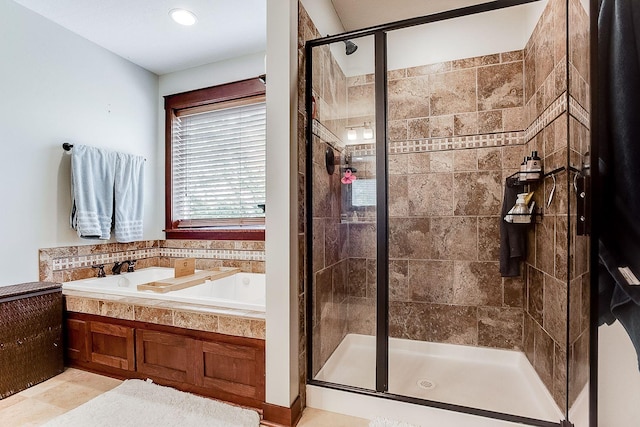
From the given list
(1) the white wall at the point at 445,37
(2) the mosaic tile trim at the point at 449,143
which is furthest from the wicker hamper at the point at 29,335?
(1) the white wall at the point at 445,37

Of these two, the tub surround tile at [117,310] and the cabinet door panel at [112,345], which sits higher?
the tub surround tile at [117,310]

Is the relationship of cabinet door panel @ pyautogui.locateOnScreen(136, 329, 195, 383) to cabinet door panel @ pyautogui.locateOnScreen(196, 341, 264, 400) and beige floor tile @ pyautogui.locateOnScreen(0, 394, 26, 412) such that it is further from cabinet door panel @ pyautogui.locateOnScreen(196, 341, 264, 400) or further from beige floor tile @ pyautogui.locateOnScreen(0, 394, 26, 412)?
beige floor tile @ pyautogui.locateOnScreen(0, 394, 26, 412)

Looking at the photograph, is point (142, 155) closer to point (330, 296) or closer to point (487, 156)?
point (330, 296)

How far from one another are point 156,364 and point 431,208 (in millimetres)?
2205

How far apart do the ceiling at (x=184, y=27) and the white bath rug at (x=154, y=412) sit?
101 inches

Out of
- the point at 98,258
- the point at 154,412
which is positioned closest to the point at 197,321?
the point at 154,412

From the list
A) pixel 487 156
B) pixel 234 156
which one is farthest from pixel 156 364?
pixel 487 156

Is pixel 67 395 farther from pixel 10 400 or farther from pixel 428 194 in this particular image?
pixel 428 194

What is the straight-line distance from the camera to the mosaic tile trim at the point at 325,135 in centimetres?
190

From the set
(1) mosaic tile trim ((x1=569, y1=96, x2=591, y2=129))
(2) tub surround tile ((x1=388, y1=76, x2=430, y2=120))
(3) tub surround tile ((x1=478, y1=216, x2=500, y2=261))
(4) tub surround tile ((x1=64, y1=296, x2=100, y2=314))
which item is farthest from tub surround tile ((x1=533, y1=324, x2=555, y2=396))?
(4) tub surround tile ((x1=64, y1=296, x2=100, y2=314))

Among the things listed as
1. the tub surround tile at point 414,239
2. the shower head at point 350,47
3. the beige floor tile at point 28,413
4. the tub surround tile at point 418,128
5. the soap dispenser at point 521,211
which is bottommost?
the beige floor tile at point 28,413

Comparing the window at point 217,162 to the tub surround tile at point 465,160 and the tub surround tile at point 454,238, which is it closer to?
the tub surround tile at point 454,238

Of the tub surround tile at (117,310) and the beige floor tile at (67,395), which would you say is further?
the tub surround tile at (117,310)

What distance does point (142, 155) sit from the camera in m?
3.13
